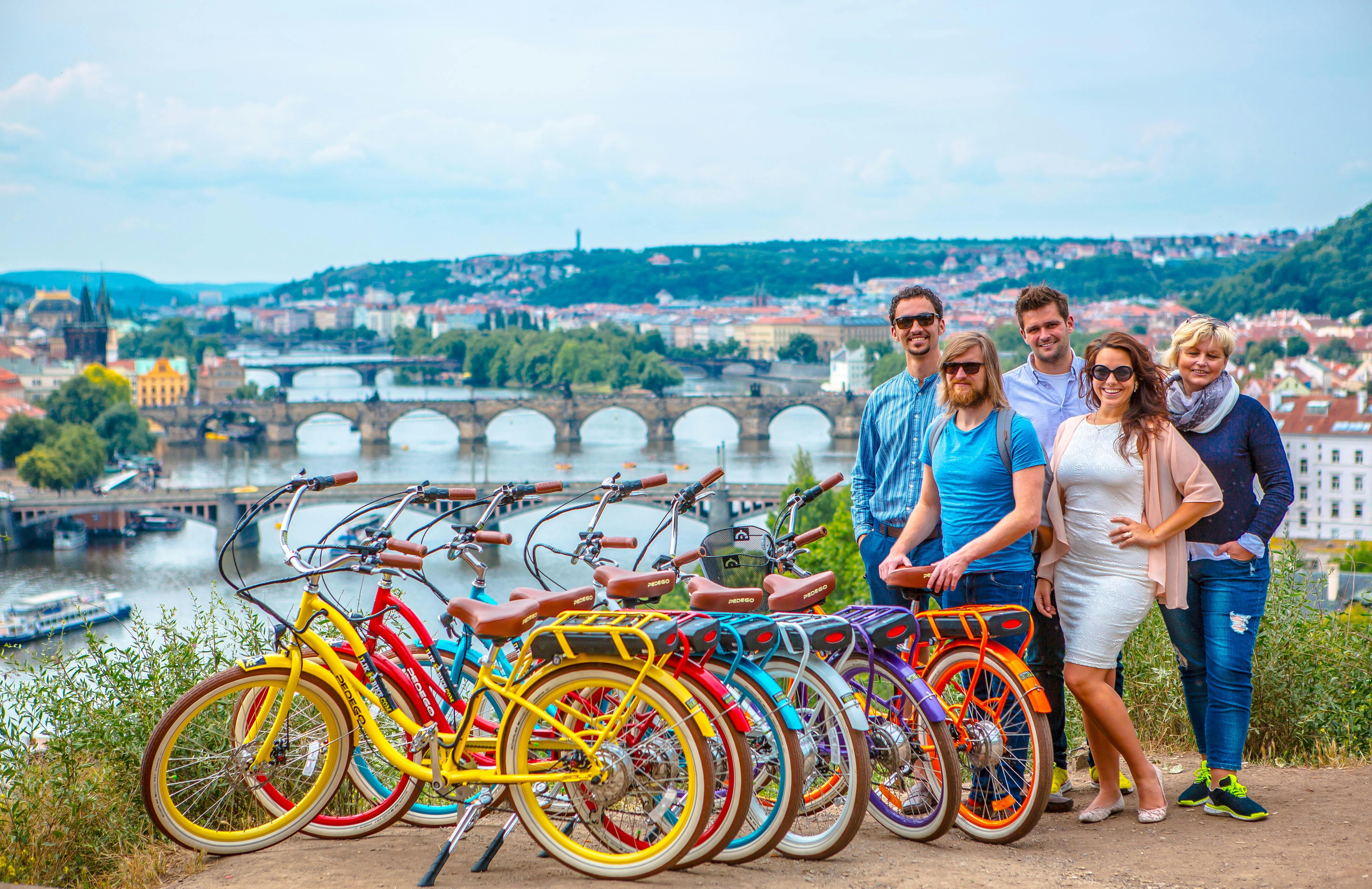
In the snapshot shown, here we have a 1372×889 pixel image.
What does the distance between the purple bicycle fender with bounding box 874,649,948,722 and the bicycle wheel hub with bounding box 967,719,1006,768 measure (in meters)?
0.10

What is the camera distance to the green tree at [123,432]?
120ft

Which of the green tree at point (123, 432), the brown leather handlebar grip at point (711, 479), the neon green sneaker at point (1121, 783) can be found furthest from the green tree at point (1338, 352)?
the brown leather handlebar grip at point (711, 479)

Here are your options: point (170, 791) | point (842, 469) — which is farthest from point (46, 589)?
point (170, 791)

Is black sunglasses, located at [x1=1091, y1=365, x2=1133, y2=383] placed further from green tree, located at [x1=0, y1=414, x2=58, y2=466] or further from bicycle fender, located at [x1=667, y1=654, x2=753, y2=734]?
green tree, located at [x1=0, y1=414, x2=58, y2=466]

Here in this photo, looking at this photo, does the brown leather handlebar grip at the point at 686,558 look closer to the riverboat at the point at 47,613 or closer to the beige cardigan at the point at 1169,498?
the beige cardigan at the point at 1169,498

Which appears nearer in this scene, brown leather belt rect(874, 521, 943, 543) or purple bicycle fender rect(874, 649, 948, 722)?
purple bicycle fender rect(874, 649, 948, 722)

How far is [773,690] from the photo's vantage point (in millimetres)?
1843

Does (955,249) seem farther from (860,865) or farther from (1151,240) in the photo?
(860,865)

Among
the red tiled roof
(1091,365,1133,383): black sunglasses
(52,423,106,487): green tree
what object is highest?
(1091,365,1133,383): black sunglasses

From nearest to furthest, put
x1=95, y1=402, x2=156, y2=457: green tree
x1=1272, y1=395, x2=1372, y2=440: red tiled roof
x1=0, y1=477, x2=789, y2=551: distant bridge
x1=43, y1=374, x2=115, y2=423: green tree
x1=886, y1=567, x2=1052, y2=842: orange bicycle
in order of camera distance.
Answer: x1=886, y1=567, x2=1052, y2=842: orange bicycle, x1=0, y1=477, x2=789, y2=551: distant bridge, x1=1272, y1=395, x2=1372, y2=440: red tiled roof, x1=95, y1=402, x2=156, y2=457: green tree, x1=43, y1=374, x2=115, y2=423: green tree

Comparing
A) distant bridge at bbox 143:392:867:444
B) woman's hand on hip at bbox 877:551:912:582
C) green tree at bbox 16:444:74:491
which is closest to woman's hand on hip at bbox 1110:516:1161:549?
woman's hand on hip at bbox 877:551:912:582

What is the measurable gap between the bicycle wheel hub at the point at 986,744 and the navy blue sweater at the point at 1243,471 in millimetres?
478

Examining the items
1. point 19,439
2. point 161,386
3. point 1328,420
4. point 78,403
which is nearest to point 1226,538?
point 1328,420

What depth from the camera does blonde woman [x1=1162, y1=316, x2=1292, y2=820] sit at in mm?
2154
